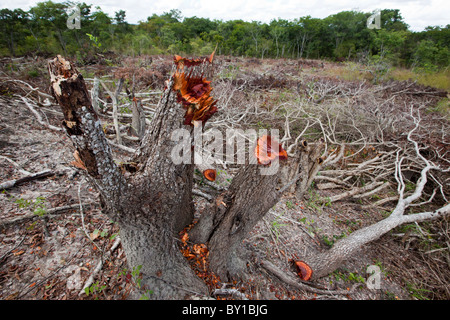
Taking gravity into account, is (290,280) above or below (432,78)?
below

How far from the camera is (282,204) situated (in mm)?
3143

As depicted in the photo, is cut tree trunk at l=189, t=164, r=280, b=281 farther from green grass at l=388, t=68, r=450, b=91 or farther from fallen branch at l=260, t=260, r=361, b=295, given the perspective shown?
green grass at l=388, t=68, r=450, b=91

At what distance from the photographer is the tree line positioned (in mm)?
11305

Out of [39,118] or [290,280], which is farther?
[39,118]

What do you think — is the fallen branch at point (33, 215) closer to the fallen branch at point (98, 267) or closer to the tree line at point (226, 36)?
the fallen branch at point (98, 267)

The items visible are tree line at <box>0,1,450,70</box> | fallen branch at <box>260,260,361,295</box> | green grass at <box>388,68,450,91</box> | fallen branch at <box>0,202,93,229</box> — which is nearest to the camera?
fallen branch at <box>0,202,93,229</box>

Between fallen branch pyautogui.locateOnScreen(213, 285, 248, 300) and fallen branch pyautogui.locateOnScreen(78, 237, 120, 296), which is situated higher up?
fallen branch pyautogui.locateOnScreen(78, 237, 120, 296)

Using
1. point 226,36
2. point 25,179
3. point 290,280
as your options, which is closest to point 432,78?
A: point 290,280

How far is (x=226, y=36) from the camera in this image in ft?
78.5

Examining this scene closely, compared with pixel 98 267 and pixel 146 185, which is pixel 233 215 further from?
pixel 98 267

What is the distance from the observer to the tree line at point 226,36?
11305mm

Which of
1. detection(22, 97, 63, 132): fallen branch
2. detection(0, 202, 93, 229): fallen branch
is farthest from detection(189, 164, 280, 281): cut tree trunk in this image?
detection(22, 97, 63, 132): fallen branch

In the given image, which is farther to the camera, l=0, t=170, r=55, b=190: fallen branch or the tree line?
the tree line
